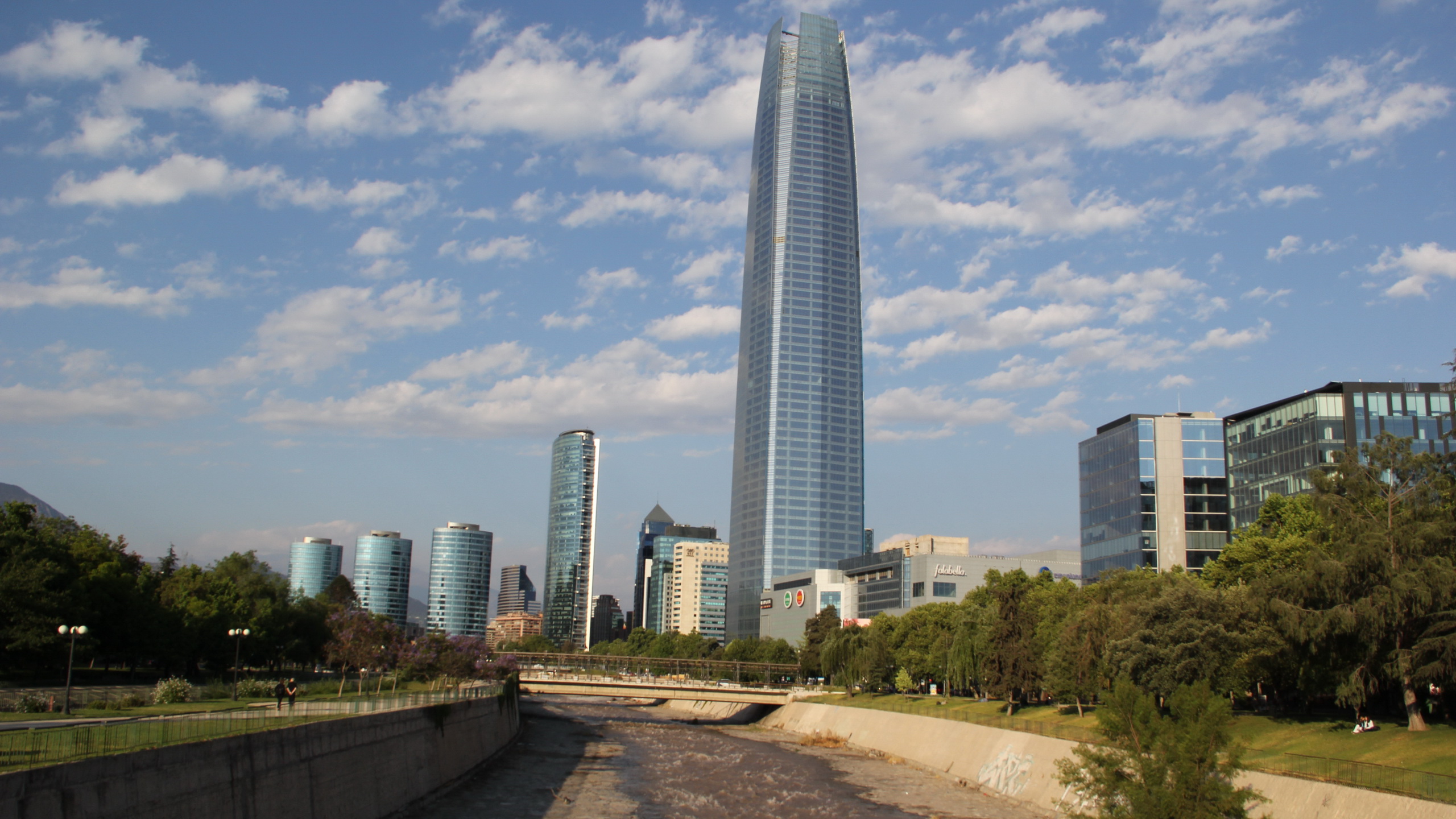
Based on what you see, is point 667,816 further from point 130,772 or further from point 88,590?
point 88,590

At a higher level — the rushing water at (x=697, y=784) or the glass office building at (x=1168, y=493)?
the glass office building at (x=1168, y=493)

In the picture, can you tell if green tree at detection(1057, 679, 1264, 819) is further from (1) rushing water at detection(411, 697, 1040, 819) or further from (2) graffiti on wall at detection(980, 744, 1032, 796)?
(2) graffiti on wall at detection(980, 744, 1032, 796)

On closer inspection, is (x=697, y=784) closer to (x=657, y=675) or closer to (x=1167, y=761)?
(x=1167, y=761)

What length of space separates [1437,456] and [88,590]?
97083 mm

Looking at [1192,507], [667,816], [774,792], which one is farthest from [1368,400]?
[667,816]

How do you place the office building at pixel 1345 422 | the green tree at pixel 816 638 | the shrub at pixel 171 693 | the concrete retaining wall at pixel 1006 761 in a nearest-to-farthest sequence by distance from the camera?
the concrete retaining wall at pixel 1006 761 < the shrub at pixel 171 693 < the office building at pixel 1345 422 < the green tree at pixel 816 638

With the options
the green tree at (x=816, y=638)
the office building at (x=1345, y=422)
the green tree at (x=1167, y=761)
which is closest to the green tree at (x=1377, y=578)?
the green tree at (x=1167, y=761)

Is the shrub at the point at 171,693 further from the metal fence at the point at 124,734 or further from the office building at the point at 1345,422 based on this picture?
the office building at the point at 1345,422

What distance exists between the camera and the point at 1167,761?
33344 mm

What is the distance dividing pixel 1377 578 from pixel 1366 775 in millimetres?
13259

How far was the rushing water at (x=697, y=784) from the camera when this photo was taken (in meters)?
59.5

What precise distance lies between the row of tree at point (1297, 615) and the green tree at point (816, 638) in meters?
80.0

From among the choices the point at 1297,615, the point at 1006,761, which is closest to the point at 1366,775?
the point at 1297,615

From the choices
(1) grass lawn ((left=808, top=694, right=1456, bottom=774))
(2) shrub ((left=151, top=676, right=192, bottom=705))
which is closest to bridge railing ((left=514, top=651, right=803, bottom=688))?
(2) shrub ((left=151, top=676, right=192, bottom=705))
